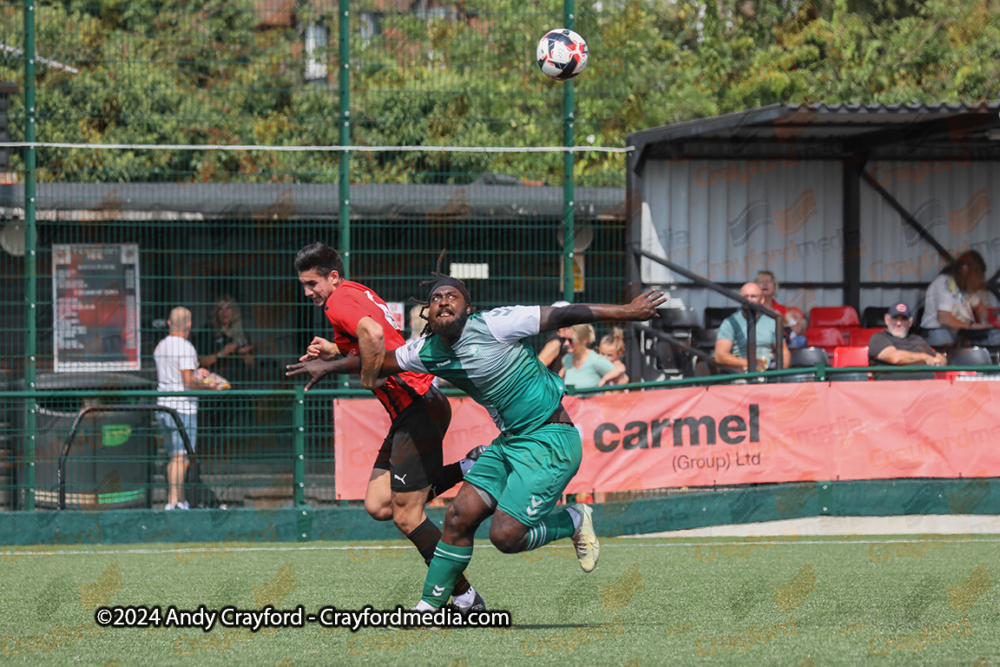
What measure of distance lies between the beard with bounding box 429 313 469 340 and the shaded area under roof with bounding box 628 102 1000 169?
24.2 feet

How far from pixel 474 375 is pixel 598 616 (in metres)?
1.63

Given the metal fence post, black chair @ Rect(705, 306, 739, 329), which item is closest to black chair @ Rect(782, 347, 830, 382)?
black chair @ Rect(705, 306, 739, 329)

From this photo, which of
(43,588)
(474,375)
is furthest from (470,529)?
(43,588)

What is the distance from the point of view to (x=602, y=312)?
6.54 meters

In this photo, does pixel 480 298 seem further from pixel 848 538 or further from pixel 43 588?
pixel 43 588

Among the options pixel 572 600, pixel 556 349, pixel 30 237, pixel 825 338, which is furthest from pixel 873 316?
pixel 30 237

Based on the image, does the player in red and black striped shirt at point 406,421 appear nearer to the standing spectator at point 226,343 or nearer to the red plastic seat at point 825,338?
the standing spectator at point 226,343

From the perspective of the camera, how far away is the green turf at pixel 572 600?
244 inches

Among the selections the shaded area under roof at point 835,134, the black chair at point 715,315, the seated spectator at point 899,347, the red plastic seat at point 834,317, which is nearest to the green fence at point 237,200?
the shaded area under roof at point 835,134

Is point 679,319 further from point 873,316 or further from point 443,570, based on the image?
point 443,570

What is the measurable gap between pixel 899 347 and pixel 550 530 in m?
7.56

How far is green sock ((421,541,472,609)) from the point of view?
22.6 ft

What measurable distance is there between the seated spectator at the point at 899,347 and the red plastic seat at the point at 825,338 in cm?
123

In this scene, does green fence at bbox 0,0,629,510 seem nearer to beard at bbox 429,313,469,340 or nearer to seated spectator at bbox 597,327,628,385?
seated spectator at bbox 597,327,628,385
